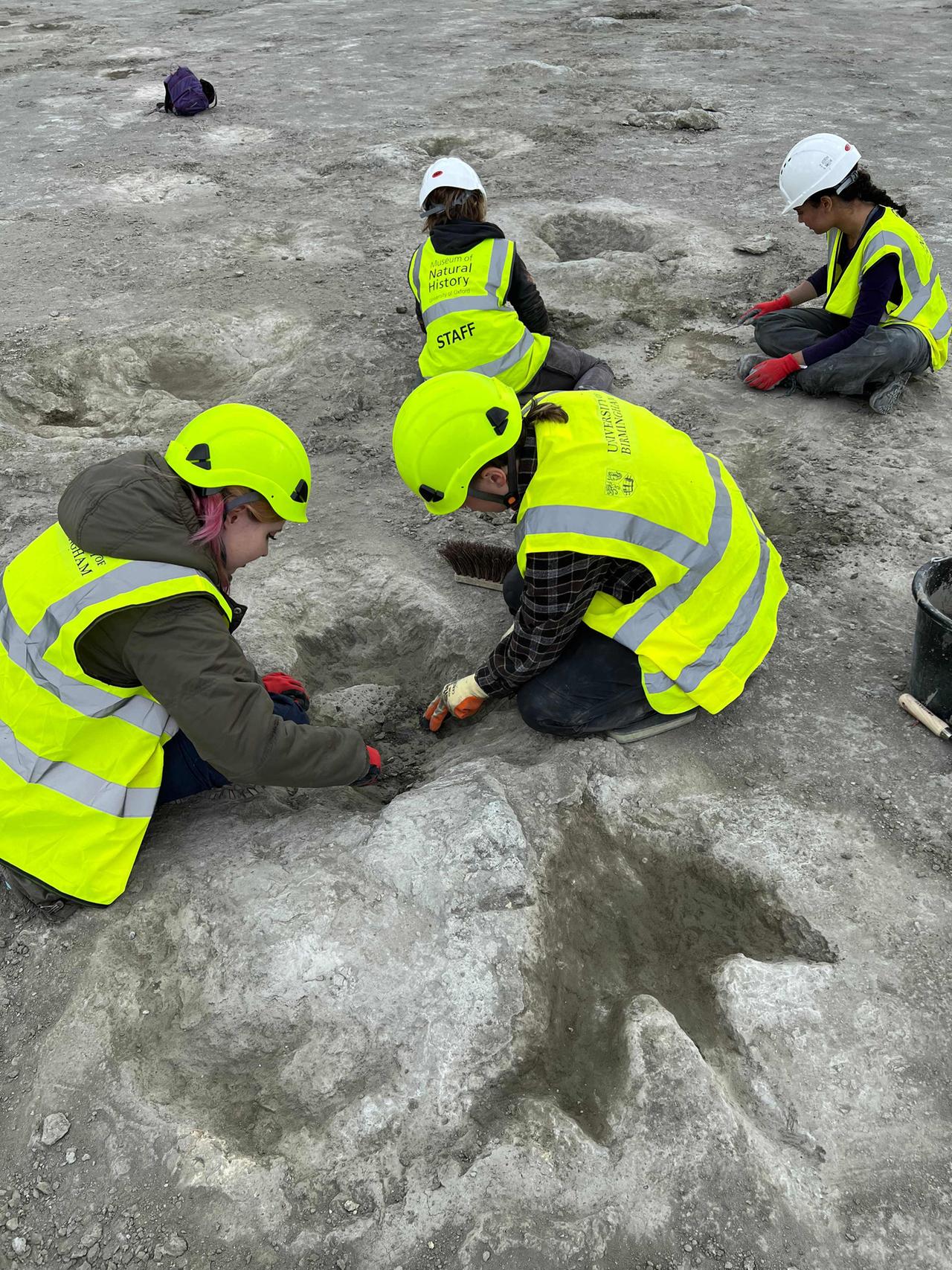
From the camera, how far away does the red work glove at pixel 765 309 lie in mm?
5094

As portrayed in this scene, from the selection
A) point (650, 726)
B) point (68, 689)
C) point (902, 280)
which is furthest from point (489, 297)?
point (68, 689)

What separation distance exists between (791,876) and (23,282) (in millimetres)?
5962

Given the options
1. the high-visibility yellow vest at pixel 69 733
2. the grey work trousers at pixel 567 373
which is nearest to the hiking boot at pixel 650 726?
the high-visibility yellow vest at pixel 69 733

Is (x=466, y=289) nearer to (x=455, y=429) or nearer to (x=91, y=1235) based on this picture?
(x=455, y=429)

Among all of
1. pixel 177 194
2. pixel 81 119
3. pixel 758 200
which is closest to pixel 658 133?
pixel 758 200

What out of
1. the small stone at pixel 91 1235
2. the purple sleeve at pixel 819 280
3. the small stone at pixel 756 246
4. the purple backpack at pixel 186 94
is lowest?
the small stone at pixel 91 1235

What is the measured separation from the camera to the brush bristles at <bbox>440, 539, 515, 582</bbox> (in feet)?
12.1

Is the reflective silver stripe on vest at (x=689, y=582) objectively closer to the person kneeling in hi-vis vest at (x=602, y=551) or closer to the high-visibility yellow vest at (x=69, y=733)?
the person kneeling in hi-vis vest at (x=602, y=551)

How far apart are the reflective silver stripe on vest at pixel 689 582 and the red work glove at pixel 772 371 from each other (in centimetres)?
216

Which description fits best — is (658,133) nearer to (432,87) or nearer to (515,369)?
(432,87)

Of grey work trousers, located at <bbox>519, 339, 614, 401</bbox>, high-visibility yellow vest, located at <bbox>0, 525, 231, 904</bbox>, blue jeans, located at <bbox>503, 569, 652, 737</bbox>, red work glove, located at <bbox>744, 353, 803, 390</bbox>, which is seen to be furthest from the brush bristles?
red work glove, located at <bbox>744, 353, 803, 390</bbox>

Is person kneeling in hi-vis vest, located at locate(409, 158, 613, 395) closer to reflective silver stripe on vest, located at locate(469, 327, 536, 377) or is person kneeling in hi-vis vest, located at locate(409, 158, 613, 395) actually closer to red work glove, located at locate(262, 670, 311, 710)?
reflective silver stripe on vest, located at locate(469, 327, 536, 377)

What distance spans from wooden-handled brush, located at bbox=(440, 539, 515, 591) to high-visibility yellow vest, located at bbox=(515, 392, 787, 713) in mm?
944

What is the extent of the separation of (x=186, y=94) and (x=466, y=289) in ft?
20.1
